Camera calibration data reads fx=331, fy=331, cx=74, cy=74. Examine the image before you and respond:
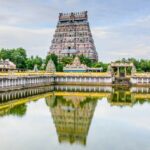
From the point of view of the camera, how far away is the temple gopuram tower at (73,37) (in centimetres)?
8606

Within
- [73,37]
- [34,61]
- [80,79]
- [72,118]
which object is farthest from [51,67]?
[72,118]

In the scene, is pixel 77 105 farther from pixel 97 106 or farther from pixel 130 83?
pixel 130 83

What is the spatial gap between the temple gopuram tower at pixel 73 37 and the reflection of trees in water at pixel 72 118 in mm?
50871

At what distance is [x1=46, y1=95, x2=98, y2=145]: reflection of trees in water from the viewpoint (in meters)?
19.8

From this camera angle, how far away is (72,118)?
25.2 metres

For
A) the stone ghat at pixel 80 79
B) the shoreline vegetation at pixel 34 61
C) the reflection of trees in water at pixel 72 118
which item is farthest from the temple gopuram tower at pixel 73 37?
the reflection of trees in water at pixel 72 118

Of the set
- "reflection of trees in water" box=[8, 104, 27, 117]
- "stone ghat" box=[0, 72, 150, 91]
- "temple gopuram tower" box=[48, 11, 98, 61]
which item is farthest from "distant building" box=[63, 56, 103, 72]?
"reflection of trees in water" box=[8, 104, 27, 117]

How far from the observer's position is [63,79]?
64062 mm

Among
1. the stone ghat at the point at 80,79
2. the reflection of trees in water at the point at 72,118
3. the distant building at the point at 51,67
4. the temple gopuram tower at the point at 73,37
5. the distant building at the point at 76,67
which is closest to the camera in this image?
the reflection of trees in water at the point at 72,118

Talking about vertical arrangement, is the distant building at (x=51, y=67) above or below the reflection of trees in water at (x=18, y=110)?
above

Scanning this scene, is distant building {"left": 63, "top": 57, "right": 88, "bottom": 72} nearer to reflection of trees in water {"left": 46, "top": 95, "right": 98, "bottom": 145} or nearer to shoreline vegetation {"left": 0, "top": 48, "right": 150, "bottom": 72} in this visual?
shoreline vegetation {"left": 0, "top": 48, "right": 150, "bottom": 72}

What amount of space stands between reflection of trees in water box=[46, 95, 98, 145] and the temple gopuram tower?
50.9m

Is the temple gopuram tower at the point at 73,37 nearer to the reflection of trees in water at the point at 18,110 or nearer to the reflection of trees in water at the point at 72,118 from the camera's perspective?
the reflection of trees in water at the point at 72,118

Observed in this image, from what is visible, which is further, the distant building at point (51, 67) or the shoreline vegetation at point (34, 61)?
the shoreline vegetation at point (34, 61)
